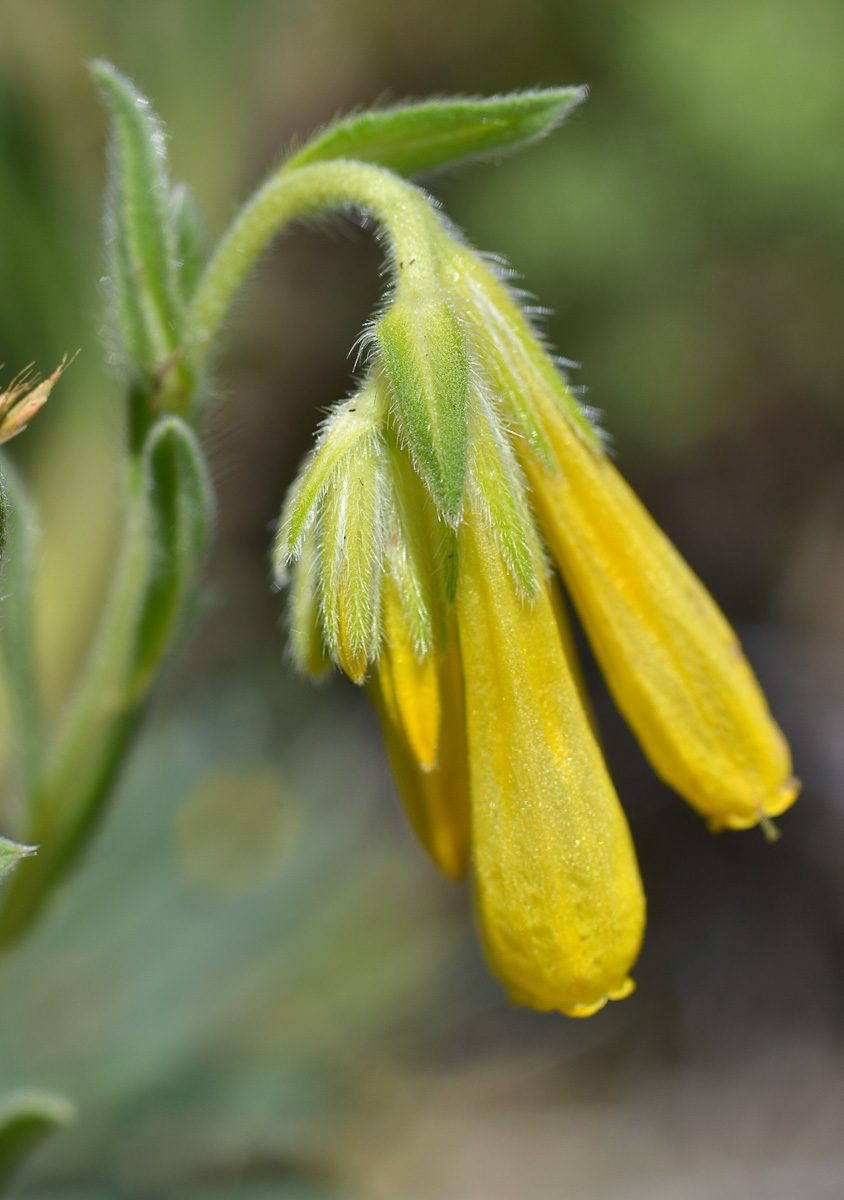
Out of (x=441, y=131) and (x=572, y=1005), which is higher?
(x=441, y=131)

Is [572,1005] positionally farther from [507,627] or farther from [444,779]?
[507,627]

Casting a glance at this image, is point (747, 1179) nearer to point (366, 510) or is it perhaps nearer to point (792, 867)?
point (792, 867)

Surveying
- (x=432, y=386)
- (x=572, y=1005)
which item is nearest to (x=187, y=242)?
(x=432, y=386)

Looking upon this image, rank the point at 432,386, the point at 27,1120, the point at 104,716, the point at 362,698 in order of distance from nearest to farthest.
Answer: the point at 432,386 → the point at 27,1120 → the point at 104,716 → the point at 362,698

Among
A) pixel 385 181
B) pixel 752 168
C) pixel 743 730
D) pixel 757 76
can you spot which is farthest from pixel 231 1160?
pixel 757 76

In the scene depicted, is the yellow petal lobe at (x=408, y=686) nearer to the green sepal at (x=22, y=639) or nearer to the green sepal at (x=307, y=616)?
the green sepal at (x=307, y=616)

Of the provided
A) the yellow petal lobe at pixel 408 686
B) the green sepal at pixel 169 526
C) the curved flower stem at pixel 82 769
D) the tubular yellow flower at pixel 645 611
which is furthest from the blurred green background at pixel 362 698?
the tubular yellow flower at pixel 645 611
